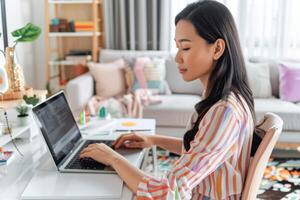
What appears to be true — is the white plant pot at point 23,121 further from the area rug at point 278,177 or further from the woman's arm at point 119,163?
the area rug at point 278,177

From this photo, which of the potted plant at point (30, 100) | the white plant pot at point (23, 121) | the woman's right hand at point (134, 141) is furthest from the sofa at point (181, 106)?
the woman's right hand at point (134, 141)

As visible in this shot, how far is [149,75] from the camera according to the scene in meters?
3.31

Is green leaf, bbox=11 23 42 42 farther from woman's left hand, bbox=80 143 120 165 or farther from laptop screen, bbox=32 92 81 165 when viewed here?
woman's left hand, bbox=80 143 120 165

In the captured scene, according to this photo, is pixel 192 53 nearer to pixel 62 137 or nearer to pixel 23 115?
pixel 62 137

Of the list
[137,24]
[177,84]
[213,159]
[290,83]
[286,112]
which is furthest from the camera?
[137,24]

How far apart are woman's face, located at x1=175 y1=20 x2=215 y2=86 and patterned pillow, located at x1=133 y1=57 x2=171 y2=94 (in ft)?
7.37

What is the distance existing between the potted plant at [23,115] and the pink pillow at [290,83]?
2.35m

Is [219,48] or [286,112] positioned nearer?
[219,48]

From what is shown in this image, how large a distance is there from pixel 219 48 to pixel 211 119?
211 millimetres

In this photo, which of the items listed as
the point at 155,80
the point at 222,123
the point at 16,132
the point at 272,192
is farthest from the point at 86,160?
the point at 155,80

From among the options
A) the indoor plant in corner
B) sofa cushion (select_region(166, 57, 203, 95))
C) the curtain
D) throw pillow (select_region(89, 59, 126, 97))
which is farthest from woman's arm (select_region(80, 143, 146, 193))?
the curtain

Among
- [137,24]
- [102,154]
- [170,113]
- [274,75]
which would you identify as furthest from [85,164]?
[137,24]

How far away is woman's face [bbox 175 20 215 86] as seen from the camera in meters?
1.01

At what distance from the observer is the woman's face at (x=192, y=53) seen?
1.01 m
